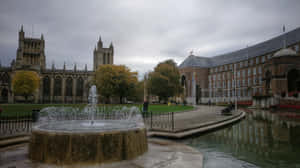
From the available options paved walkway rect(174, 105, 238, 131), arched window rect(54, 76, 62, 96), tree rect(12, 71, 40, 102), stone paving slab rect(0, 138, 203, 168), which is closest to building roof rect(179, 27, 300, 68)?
paved walkway rect(174, 105, 238, 131)

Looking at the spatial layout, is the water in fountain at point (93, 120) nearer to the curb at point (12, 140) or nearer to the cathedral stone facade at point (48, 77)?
the curb at point (12, 140)

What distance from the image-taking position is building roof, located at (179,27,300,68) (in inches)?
2080

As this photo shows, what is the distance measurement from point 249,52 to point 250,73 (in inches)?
372

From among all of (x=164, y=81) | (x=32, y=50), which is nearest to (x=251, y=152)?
(x=164, y=81)

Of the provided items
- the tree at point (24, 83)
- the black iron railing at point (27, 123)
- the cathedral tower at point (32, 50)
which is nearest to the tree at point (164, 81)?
the black iron railing at point (27, 123)

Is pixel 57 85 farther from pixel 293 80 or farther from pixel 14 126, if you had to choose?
pixel 293 80

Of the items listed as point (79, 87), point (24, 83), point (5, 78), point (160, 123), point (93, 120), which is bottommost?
point (160, 123)

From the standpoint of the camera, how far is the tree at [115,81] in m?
48.4

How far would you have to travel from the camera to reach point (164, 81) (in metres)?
49.3

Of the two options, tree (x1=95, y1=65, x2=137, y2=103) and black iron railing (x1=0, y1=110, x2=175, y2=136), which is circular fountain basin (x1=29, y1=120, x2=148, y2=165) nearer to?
black iron railing (x1=0, y1=110, x2=175, y2=136)

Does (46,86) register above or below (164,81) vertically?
below

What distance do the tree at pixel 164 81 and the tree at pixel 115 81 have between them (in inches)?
223

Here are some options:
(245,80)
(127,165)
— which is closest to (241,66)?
(245,80)

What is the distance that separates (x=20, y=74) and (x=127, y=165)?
73.3m
